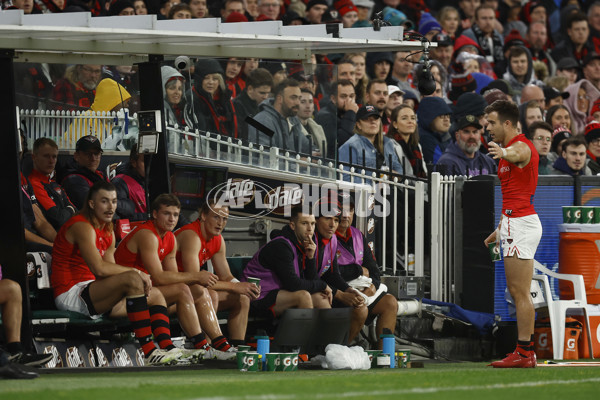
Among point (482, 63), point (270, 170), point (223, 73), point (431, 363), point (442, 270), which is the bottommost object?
point (431, 363)

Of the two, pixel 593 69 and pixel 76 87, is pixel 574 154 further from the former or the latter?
pixel 593 69

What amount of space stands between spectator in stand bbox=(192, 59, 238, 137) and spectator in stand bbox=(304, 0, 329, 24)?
20.9 feet

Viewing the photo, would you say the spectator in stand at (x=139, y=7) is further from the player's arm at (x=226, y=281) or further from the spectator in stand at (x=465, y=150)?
the player's arm at (x=226, y=281)

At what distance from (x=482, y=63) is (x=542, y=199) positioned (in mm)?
6629

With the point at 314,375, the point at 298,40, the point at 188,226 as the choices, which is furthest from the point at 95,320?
the point at 298,40

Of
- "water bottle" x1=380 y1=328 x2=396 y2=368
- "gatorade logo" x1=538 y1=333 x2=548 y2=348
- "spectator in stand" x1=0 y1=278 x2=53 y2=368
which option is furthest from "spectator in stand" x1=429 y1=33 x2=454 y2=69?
"spectator in stand" x1=0 y1=278 x2=53 y2=368

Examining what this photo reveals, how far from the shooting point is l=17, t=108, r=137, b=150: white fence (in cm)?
1126

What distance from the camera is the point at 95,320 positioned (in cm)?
1025

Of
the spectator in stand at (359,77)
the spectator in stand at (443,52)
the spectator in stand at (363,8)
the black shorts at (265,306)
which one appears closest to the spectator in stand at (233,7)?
the spectator in stand at (359,77)

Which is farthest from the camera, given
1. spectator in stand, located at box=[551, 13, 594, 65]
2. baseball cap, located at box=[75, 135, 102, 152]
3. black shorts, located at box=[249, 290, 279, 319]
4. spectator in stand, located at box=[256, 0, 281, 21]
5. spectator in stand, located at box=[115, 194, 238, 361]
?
spectator in stand, located at box=[551, 13, 594, 65]

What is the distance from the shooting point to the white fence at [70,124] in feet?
36.9

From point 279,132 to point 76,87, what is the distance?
6.44 feet

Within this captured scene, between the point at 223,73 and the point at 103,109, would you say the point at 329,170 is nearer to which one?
the point at 223,73

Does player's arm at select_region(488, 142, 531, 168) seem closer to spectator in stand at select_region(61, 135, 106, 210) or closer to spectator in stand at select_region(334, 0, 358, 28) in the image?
spectator in stand at select_region(61, 135, 106, 210)
